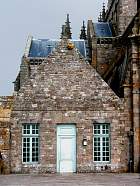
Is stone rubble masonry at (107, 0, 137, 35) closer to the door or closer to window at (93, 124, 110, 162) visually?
window at (93, 124, 110, 162)

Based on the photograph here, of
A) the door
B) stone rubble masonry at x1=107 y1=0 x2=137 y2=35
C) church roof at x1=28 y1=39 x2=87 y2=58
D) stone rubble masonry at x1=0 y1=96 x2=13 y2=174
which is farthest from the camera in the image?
stone rubble masonry at x1=107 y1=0 x2=137 y2=35

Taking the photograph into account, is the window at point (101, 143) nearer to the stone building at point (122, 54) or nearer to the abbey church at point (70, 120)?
the abbey church at point (70, 120)

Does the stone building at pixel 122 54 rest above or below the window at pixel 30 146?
above

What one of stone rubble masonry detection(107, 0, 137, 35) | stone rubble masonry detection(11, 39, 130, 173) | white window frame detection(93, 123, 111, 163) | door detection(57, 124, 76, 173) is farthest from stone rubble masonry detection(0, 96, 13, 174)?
stone rubble masonry detection(107, 0, 137, 35)

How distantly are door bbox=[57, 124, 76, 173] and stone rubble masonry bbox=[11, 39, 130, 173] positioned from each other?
12.0 inches

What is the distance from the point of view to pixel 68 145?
2630 centimetres

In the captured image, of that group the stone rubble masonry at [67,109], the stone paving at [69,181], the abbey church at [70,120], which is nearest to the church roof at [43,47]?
the stone rubble masonry at [67,109]

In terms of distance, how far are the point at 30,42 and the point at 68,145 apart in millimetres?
13092

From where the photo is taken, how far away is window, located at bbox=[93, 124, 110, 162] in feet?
86.2

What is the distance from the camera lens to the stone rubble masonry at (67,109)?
26.0 metres

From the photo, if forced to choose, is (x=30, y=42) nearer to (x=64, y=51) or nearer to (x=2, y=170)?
(x=64, y=51)

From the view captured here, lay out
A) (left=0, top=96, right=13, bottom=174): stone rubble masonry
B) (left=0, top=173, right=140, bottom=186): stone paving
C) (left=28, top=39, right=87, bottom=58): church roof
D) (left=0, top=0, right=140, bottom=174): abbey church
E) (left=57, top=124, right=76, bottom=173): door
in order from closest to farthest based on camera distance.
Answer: (left=0, top=173, right=140, bottom=186): stone paving < (left=0, top=96, right=13, bottom=174): stone rubble masonry < (left=0, top=0, right=140, bottom=174): abbey church < (left=57, top=124, right=76, bottom=173): door < (left=28, top=39, right=87, bottom=58): church roof

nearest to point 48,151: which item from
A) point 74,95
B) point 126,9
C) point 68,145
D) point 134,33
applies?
point 68,145

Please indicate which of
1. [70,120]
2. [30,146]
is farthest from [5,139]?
[70,120]
